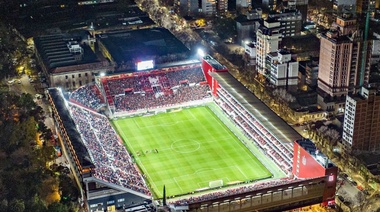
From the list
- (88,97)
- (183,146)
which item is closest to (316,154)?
(183,146)

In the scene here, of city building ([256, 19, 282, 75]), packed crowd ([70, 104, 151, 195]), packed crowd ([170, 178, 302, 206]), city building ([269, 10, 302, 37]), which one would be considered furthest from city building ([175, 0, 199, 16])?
packed crowd ([170, 178, 302, 206])

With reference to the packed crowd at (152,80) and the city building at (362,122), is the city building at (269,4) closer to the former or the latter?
the packed crowd at (152,80)

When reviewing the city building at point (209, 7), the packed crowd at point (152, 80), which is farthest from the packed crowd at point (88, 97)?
the city building at point (209, 7)

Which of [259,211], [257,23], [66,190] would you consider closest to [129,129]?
[66,190]

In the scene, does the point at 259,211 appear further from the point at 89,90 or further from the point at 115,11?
the point at 115,11

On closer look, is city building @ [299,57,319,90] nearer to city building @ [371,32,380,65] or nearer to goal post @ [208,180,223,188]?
city building @ [371,32,380,65]

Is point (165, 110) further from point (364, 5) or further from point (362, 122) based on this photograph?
point (364, 5)
